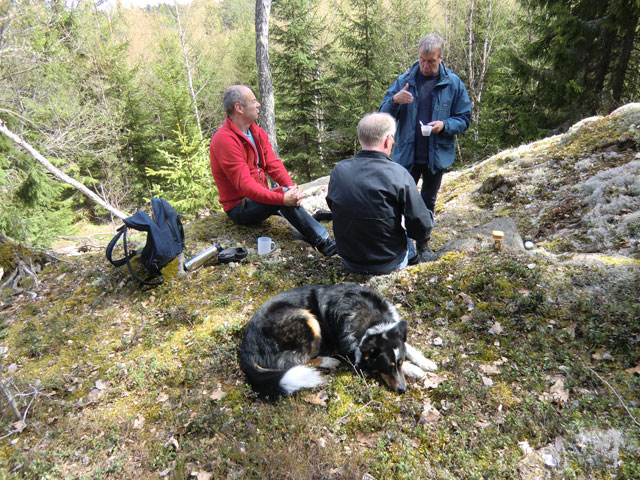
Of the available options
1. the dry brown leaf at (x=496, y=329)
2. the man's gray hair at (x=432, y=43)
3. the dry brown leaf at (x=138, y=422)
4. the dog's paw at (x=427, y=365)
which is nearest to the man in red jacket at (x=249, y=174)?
the dog's paw at (x=427, y=365)

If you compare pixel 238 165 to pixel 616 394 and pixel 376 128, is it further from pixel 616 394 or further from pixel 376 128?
pixel 616 394

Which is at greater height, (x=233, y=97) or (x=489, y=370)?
(x=233, y=97)

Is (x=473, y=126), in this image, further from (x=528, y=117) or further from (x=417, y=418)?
(x=417, y=418)

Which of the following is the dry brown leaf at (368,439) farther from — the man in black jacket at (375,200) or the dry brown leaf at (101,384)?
the dry brown leaf at (101,384)

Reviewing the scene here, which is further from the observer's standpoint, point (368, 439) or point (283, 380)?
point (283, 380)

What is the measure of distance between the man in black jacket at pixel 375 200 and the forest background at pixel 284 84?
24.9ft

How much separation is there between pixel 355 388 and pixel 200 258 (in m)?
2.91

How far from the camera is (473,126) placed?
14297 millimetres

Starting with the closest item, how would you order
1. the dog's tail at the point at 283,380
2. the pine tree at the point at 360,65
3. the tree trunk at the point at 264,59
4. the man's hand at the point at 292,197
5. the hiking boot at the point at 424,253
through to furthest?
the dog's tail at the point at 283,380
the man's hand at the point at 292,197
the hiking boot at the point at 424,253
the tree trunk at the point at 264,59
the pine tree at the point at 360,65

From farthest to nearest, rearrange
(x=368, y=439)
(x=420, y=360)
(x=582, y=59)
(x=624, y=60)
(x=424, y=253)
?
(x=582, y=59) → (x=624, y=60) → (x=424, y=253) → (x=420, y=360) → (x=368, y=439)

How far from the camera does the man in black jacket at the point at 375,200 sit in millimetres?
3672

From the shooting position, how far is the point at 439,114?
4898 millimetres

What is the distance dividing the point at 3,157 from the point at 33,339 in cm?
1053

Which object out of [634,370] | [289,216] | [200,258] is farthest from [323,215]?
[634,370]
